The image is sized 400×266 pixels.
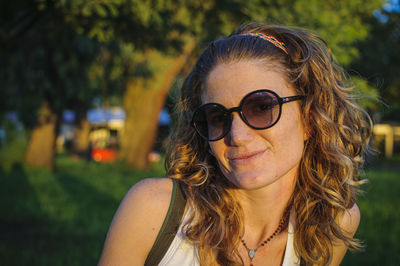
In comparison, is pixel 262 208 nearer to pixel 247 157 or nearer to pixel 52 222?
pixel 247 157

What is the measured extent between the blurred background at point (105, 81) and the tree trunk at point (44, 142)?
0.04 m

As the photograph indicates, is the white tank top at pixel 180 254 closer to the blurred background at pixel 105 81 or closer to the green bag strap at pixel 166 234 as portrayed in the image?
the green bag strap at pixel 166 234

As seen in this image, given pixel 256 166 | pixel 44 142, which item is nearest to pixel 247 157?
pixel 256 166

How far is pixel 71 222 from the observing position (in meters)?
6.28

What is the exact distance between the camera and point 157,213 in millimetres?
1860

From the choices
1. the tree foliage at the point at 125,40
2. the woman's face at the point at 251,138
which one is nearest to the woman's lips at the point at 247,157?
the woman's face at the point at 251,138

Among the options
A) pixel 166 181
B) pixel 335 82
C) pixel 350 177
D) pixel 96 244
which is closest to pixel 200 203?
pixel 166 181

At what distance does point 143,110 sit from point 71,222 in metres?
9.90

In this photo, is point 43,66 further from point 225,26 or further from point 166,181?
point 166,181

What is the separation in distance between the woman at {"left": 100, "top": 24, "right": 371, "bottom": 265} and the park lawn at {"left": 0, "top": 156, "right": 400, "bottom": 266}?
2.58 metres

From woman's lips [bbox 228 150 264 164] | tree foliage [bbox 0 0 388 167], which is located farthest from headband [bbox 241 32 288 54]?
tree foliage [bbox 0 0 388 167]

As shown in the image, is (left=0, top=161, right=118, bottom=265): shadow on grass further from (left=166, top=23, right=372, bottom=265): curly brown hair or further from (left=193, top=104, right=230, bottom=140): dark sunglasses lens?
(left=193, top=104, right=230, bottom=140): dark sunglasses lens

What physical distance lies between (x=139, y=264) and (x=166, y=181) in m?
0.42

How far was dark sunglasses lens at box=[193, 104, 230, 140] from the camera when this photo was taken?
1.90 meters
